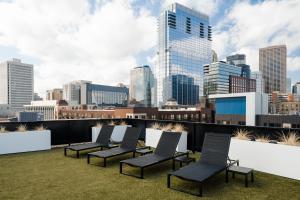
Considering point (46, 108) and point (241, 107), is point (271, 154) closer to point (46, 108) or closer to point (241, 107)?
point (241, 107)

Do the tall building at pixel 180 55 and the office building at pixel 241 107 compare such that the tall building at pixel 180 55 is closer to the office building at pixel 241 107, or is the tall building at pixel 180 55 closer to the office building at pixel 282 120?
the office building at pixel 241 107

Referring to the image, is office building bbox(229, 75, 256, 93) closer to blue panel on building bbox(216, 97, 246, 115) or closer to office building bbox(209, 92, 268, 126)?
blue panel on building bbox(216, 97, 246, 115)

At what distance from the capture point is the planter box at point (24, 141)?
784 cm

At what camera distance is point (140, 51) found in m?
65.2

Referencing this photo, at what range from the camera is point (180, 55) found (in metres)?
133

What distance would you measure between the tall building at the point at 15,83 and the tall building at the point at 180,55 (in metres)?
102

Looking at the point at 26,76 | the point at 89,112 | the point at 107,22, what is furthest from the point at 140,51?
the point at 26,76

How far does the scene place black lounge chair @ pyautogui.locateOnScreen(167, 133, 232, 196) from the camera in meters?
4.45

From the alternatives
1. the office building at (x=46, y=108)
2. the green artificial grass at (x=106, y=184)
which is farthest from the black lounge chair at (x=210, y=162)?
the office building at (x=46, y=108)

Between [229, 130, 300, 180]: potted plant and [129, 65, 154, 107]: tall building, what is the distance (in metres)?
150

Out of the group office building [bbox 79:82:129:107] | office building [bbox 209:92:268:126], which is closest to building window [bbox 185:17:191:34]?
office building [bbox 79:82:129:107]

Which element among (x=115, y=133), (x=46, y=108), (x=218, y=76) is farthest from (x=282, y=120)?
(x=46, y=108)

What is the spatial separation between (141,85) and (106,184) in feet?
522

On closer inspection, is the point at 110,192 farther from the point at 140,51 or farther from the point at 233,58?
A: the point at 233,58
